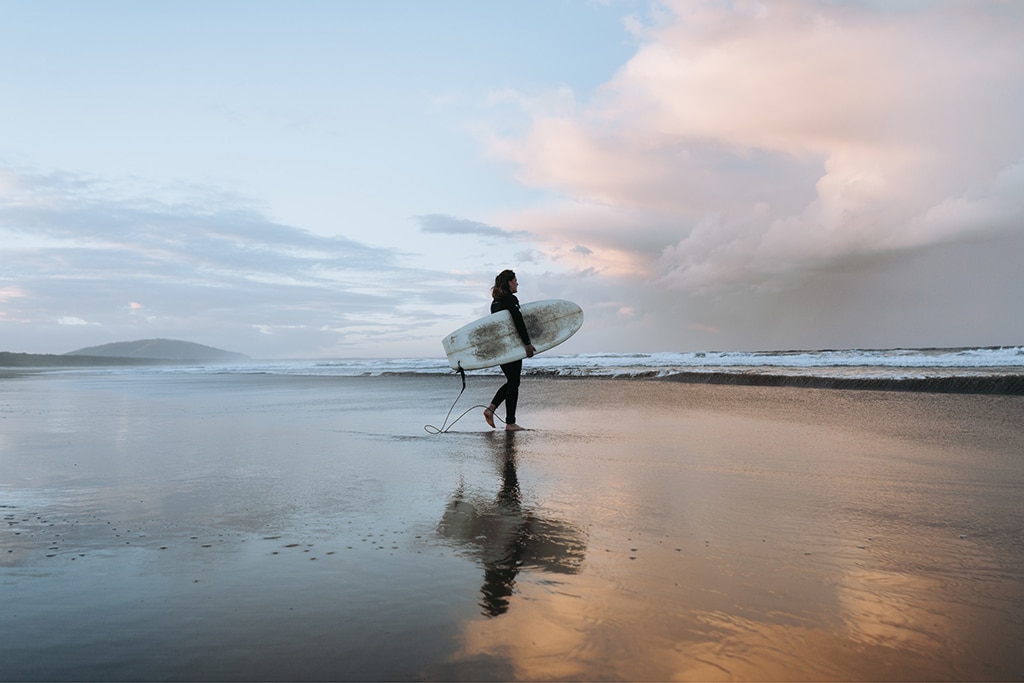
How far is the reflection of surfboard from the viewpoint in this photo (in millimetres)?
8062

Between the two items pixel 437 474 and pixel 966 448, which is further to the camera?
pixel 966 448

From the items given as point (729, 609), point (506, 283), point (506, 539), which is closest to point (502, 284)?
point (506, 283)

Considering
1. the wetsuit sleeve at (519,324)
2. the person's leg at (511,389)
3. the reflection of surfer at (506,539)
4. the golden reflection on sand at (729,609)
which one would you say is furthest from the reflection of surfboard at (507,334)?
the golden reflection on sand at (729,609)

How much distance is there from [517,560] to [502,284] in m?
5.46

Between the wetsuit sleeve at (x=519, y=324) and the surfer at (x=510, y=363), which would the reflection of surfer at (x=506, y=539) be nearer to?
the surfer at (x=510, y=363)

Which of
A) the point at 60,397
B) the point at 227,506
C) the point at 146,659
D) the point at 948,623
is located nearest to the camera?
the point at 146,659

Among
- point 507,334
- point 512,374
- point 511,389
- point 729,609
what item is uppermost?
point 507,334

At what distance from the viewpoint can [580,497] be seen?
3.87 m

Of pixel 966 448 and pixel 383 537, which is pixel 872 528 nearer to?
pixel 383 537

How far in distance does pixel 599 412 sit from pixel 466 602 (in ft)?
23.1

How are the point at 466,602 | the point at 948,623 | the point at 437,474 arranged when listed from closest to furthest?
1. the point at 948,623
2. the point at 466,602
3. the point at 437,474

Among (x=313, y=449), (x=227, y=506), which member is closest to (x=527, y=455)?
(x=313, y=449)

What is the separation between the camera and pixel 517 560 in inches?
105

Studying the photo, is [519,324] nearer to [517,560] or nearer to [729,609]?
[517,560]
